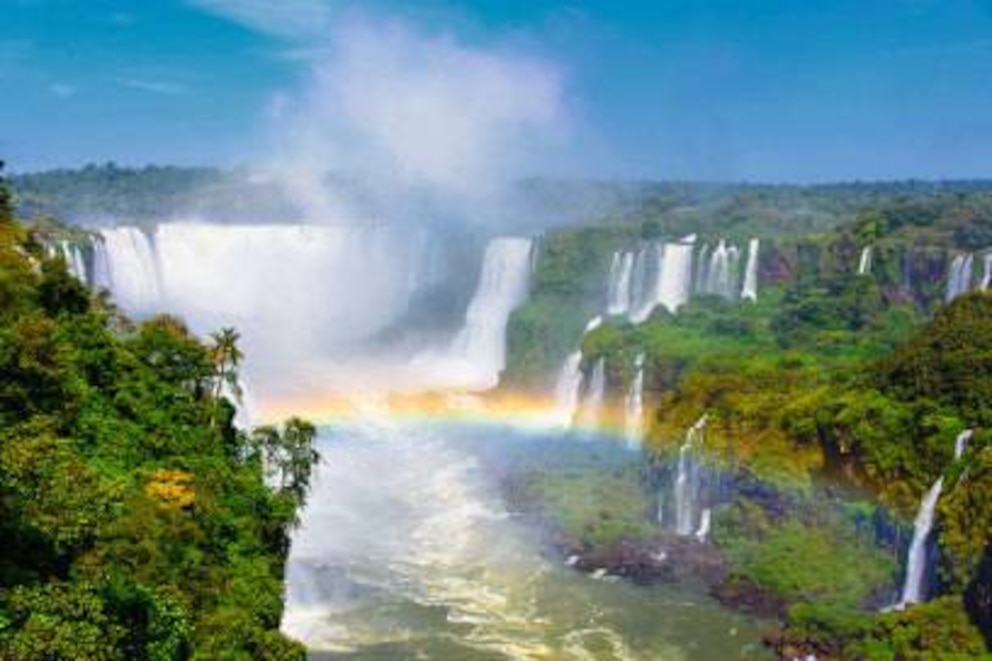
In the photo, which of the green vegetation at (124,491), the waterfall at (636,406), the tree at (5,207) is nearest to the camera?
the green vegetation at (124,491)

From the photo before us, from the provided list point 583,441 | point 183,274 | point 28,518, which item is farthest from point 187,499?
point 183,274

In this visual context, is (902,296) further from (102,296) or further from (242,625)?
(242,625)

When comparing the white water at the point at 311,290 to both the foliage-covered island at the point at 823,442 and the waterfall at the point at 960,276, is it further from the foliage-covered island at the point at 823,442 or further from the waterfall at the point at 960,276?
the waterfall at the point at 960,276

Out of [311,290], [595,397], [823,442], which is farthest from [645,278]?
[823,442]

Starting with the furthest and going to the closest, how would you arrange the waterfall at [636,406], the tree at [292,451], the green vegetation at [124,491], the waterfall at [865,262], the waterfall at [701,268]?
the waterfall at [701,268] → the waterfall at [865,262] → the waterfall at [636,406] → the tree at [292,451] → the green vegetation at [124,491]

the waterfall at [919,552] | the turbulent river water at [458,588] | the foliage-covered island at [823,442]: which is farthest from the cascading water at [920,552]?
the turbulent river water at [458,588]
